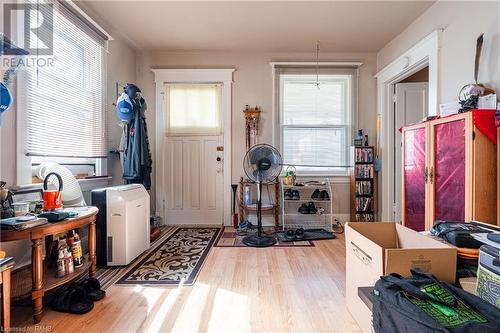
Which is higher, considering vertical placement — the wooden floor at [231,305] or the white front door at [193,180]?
the white front door at [193,180]

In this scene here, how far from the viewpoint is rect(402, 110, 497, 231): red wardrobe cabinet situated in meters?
1.59

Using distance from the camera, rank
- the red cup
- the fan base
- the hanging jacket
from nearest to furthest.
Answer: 1. the red cup
2. the hanging jacket
3. the fan base

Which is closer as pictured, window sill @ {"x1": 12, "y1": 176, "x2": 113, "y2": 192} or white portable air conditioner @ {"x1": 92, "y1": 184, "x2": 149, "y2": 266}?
window sill @ {"x1": 12, "y1": 176, "x2": 113, "y2": 192}

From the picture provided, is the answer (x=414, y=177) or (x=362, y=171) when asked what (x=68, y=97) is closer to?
(x=414, y=177)

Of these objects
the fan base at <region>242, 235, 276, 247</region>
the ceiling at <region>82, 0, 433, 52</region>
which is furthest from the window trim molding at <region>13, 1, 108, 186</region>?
the fan base at <region>242, 235, 276, 247</region>

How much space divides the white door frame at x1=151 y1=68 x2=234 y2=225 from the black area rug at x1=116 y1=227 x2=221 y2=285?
Answer: 26.1 inches

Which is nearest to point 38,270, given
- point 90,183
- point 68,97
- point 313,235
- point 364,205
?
point 90,183

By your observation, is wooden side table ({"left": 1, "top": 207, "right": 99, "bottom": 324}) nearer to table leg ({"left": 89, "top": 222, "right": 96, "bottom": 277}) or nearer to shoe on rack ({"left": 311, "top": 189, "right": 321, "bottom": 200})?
table leg ({"left": 89, "top": 222, "right": 96, "bottom": 277})

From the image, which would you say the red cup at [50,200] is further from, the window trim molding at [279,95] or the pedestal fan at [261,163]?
the window trim molding at [279,95]

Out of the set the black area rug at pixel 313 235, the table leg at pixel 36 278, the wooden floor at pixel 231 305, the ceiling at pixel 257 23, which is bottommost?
the wooden floor at pixel 231 305

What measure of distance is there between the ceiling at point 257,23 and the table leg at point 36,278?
2.40m

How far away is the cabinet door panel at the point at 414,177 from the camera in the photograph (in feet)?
6.97

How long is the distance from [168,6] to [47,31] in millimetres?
1122

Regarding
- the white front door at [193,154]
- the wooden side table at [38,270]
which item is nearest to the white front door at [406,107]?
the white front door at [193,154]
